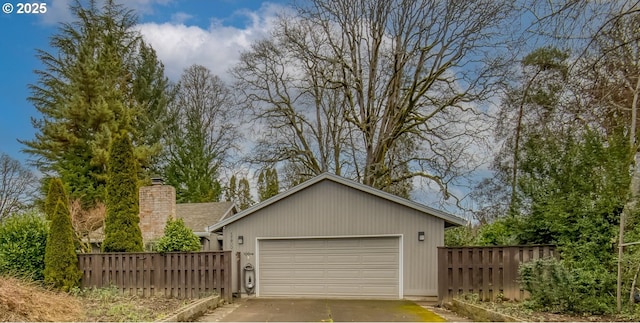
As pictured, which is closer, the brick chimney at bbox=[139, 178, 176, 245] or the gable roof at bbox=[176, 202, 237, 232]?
the brick chimney at bbox=[139, 178, 176, 245]

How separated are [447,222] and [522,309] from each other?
4065 millimetres

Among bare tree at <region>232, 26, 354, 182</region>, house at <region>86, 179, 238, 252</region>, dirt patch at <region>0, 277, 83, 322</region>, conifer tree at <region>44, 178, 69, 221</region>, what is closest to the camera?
dirt patch at <region>0, 277, 83, 322</region>

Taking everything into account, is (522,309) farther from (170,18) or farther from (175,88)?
(175,88)

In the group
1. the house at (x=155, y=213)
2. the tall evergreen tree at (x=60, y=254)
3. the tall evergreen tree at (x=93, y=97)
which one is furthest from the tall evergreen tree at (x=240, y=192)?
the tall evergreen tree at (x=60, y=254)

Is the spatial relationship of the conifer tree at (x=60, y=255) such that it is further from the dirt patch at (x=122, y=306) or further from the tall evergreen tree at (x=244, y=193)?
the tall evergreen tree at (x=244, y=193)

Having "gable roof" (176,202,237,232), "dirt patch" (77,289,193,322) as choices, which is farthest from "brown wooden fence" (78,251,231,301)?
"gable roof" (176,202,237,232)

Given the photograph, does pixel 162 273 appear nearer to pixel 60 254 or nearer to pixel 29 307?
pixel 60 254

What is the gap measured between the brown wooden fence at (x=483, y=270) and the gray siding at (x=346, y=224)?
1.55 meters

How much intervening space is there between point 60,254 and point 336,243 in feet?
22.2

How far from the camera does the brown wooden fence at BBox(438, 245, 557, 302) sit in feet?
29.6

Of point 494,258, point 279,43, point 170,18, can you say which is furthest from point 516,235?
point 279,43

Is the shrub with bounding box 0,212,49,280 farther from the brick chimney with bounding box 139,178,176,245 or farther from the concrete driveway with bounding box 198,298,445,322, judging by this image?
the brick chimney with bounding box 139,178,176,245

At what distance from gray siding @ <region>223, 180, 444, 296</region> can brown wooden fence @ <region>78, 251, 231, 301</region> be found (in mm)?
1487

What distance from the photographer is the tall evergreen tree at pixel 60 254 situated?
9914mm
